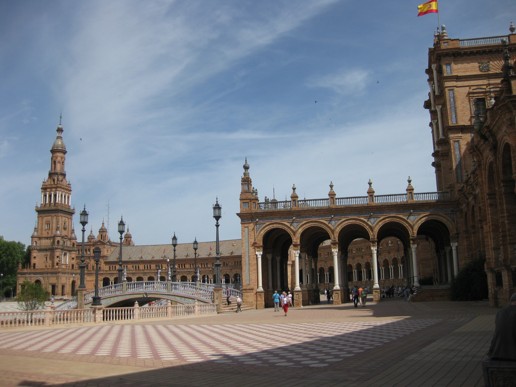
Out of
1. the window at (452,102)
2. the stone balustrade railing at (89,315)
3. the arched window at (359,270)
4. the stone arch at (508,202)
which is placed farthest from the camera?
the arched window at (359,270)

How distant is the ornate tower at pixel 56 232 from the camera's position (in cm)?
→ 12975

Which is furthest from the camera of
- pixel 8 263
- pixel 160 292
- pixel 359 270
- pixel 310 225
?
pixel 8 263

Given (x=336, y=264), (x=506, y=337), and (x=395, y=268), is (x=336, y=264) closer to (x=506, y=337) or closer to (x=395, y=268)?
(x=506, y=337)

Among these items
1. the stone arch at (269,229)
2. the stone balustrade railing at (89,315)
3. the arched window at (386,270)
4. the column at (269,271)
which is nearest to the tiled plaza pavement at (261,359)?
the stone balustrade railing at (89,315)

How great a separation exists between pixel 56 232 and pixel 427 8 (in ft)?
379

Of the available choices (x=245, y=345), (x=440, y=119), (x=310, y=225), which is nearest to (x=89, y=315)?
(x=245, y=345)

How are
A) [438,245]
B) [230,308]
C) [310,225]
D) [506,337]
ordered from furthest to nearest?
[438,245] → [310,225] → [230,308] → [506,337]

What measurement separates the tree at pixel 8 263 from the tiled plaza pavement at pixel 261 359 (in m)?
118

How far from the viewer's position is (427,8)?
138ft

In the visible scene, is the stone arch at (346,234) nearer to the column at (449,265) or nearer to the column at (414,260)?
the column at (414,260)

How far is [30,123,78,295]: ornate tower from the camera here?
130m

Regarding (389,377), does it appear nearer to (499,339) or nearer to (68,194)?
(499,339)

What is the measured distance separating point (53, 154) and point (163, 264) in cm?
4333

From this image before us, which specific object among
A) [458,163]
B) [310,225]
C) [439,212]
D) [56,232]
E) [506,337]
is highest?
[56,232]
